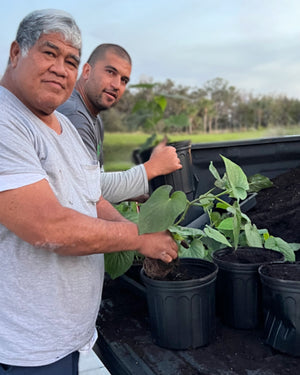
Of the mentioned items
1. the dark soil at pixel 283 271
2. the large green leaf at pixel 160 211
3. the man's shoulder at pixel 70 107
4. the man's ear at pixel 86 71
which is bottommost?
the dark soil at pixel 283 271

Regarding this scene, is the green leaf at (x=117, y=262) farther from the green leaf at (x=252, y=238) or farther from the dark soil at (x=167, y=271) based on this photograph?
the green leaf at (x=252, y=238)

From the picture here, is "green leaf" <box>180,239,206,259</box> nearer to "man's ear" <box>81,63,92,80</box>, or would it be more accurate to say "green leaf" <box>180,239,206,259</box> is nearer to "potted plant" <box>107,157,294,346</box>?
"potted plant" <box>107,157,294,346</box>

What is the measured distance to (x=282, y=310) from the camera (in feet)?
3.63

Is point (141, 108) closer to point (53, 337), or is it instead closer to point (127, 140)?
point (53, 337)

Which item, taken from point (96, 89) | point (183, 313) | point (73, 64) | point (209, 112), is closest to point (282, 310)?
point (183, 313)

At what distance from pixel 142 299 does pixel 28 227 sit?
81 cm

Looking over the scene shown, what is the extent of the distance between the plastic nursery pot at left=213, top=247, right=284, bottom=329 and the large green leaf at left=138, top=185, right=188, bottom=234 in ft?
1.16

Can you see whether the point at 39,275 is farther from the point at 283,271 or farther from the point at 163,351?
the point at 283,271

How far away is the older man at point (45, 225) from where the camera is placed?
85 cm

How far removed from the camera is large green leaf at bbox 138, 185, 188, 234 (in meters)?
0.99

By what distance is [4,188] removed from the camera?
2.68ft

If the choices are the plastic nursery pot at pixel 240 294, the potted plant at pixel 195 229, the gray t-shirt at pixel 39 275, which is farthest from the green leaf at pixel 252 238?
the gray t-shirt at pixel 39 275

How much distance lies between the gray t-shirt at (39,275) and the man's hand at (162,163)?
0.50m

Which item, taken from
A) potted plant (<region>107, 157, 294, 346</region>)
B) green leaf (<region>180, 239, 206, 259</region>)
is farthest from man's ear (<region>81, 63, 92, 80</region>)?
green leaf (<region>180, 239, 206, 259</region>)
